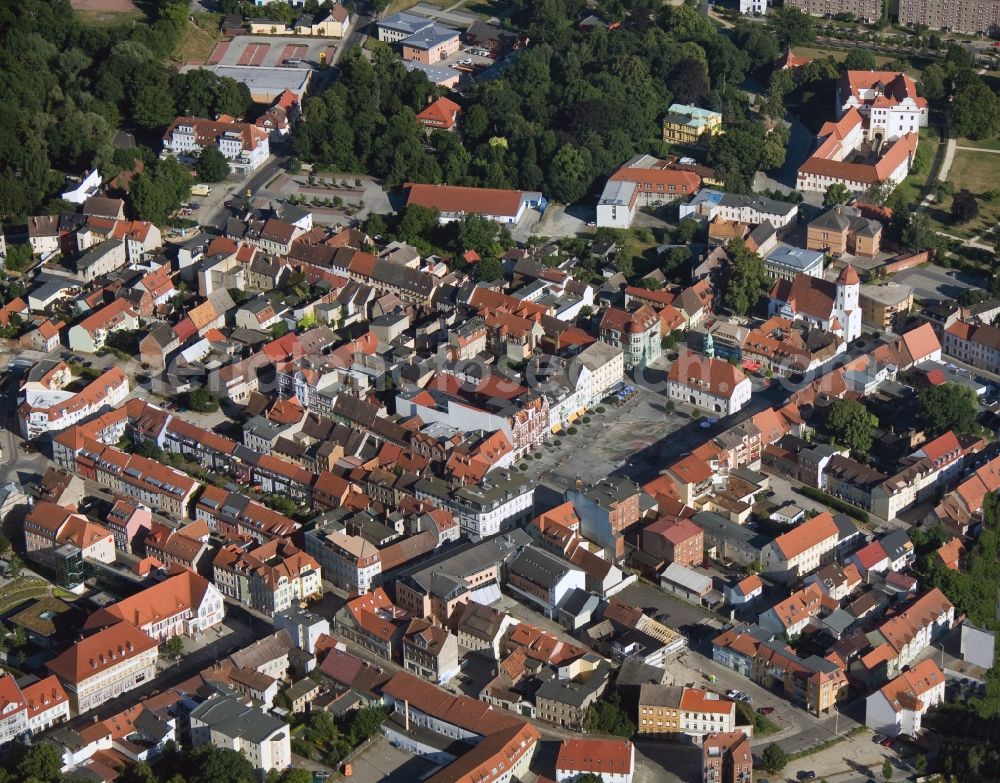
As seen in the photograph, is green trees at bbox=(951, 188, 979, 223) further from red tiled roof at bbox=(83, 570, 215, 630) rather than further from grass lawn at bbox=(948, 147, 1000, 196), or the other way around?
red tiled roof at bbox=(83, 570, 215, 630)

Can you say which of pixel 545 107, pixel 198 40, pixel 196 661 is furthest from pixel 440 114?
pixel 196 661

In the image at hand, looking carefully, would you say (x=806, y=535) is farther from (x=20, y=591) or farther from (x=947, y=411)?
(x=20, y=591)

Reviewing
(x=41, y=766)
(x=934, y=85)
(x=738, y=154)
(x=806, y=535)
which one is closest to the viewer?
(x=41, y=766)

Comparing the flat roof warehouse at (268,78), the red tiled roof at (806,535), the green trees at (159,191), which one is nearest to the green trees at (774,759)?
the red tiled roof at (806,535)

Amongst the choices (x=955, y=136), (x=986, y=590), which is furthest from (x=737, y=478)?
(x=955, y=136)

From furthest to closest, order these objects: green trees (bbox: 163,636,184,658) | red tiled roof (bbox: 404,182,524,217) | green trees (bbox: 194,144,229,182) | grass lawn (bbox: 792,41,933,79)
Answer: grass lawn (bbox: 792,41,933,79) < green trees (bbox: 194,144,229,182) < red tiled roof (bbox: 404,182,524,217) < green trees (bbox: 163,636,184,658)

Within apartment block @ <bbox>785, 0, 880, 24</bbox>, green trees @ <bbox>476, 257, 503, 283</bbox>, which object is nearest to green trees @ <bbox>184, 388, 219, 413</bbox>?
green trees @ <bbox>476, 257, 503, 283</bbox>

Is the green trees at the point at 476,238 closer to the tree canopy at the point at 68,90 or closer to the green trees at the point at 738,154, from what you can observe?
the green trees at the point at 738,154
